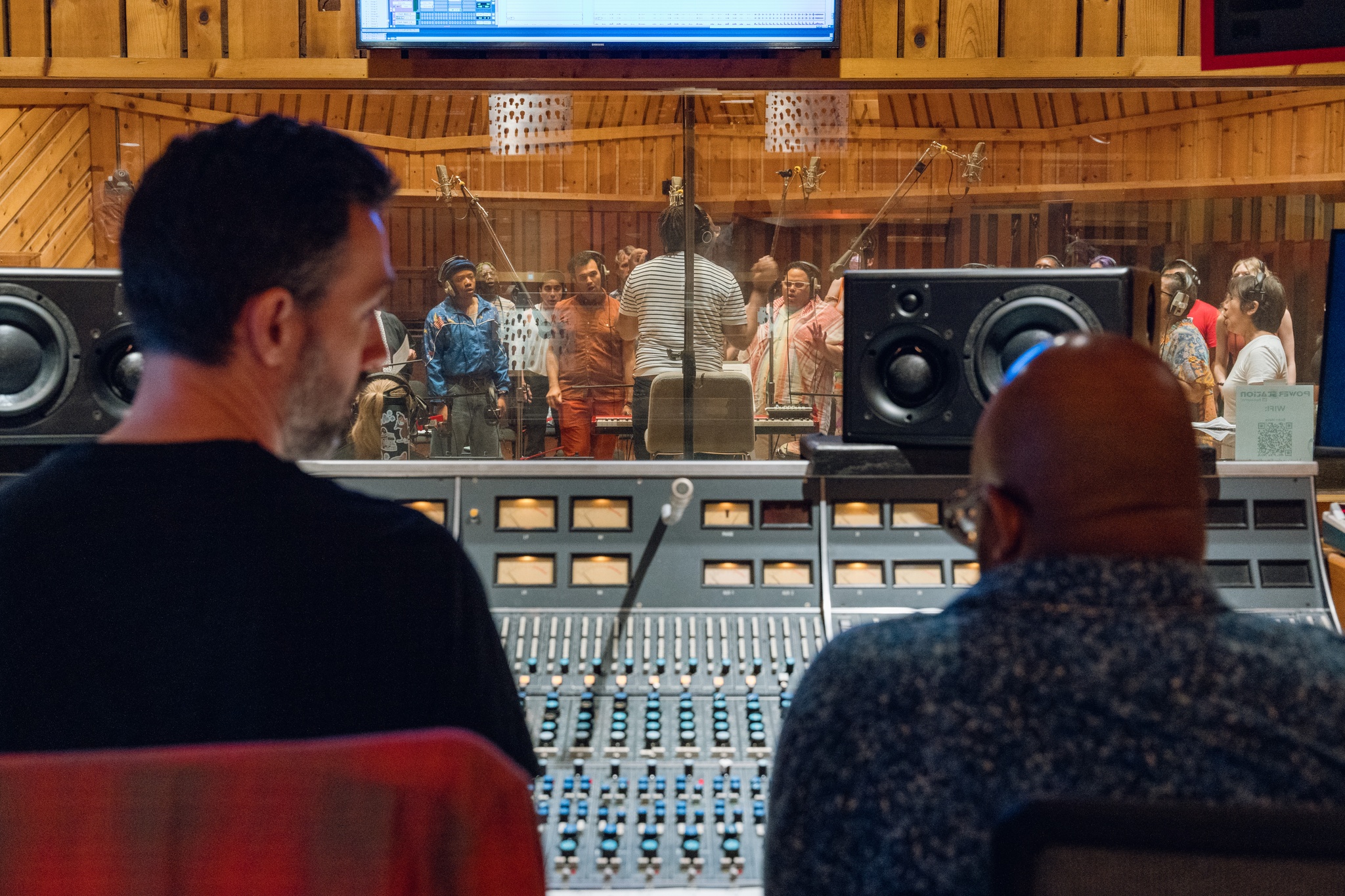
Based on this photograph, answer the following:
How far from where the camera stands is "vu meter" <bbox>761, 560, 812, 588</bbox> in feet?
6.32

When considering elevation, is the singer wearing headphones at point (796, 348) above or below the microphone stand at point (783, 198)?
below

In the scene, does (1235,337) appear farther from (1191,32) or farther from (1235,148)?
(1191,32)

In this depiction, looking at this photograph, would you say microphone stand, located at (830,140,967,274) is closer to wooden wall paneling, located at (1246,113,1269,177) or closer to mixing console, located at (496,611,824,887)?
wooden wall paneling, located at (1246,113,1269,177)

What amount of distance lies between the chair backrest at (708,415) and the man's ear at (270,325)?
1.45 meters

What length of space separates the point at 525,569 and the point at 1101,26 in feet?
5.37

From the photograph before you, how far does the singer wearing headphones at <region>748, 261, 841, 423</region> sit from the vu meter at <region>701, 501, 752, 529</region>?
864 mm

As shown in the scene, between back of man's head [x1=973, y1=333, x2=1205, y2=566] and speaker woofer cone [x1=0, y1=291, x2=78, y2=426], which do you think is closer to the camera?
back of man's head [x1=973, y1=333, x2=1205, y2=566]

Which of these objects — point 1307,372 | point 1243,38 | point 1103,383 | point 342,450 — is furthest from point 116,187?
point 1307,372

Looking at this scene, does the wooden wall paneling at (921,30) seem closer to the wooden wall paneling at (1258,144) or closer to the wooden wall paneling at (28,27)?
the wooden wall paneling at (1258,144)

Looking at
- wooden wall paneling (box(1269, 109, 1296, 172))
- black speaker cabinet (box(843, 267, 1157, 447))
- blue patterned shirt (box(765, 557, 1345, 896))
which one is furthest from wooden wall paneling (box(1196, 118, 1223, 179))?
blue patterned shirt (box(765, 557, 1345, 896))

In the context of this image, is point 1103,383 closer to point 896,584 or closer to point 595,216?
point 896,584

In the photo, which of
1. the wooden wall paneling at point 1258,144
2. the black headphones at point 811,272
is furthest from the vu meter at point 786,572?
the wooden wall paneling at point 1258,144

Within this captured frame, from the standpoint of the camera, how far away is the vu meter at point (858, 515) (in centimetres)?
195

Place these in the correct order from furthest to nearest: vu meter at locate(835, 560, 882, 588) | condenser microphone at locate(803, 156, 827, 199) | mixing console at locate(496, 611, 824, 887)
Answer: condenser microphone at locate(803, 156, 827, 199)
vu meter at locate(835, 560, 882, 588)
mixing console at locate(496, 611, 824, 887)
